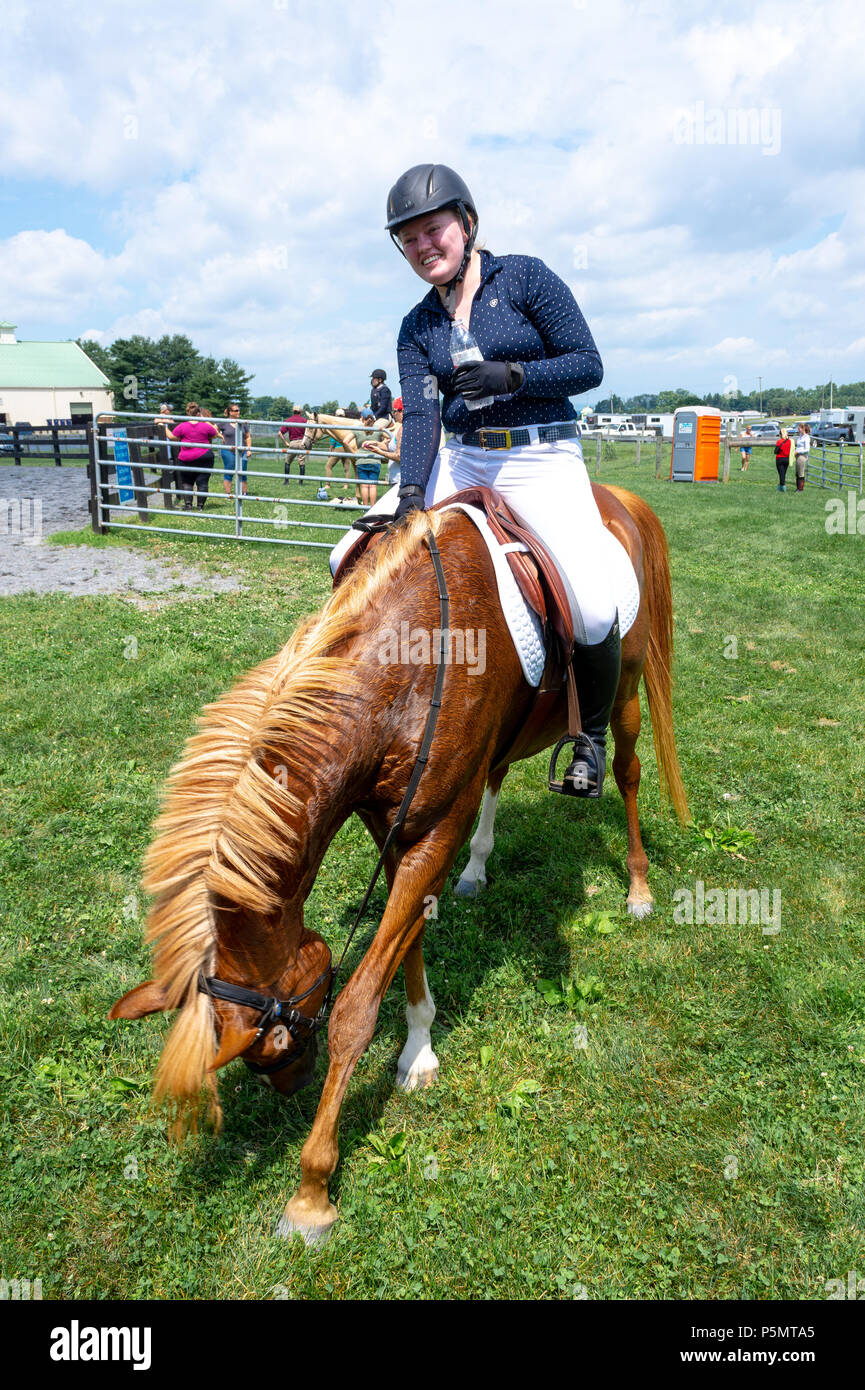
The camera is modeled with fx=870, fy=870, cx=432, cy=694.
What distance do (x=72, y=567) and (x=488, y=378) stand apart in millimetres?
9753

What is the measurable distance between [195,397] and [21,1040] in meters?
58.1

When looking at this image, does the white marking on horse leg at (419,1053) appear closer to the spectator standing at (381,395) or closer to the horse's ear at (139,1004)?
the horse's ear at (139,1004)

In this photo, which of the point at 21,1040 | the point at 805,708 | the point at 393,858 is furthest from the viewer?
the point at 805,708

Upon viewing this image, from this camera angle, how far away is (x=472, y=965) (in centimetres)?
405

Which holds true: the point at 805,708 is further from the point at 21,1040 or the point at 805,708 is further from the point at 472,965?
the point at 21,1040

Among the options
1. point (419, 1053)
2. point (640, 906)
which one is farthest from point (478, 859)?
point (419, 1053)

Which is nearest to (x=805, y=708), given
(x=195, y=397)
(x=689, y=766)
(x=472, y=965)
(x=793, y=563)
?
(x=689, y=766)

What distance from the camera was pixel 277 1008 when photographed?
8.04 feet

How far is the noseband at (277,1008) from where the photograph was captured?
7.69ft

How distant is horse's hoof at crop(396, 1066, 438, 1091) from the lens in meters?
3.32

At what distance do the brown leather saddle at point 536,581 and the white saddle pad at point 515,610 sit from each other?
0.10 feet

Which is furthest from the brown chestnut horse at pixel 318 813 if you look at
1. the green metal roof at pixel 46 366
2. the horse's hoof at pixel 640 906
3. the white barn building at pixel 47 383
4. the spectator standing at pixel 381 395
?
the green metal roof at pixel 46 366

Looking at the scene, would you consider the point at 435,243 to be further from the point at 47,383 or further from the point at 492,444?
the point at 47,383

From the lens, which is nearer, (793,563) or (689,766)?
(689,766)
